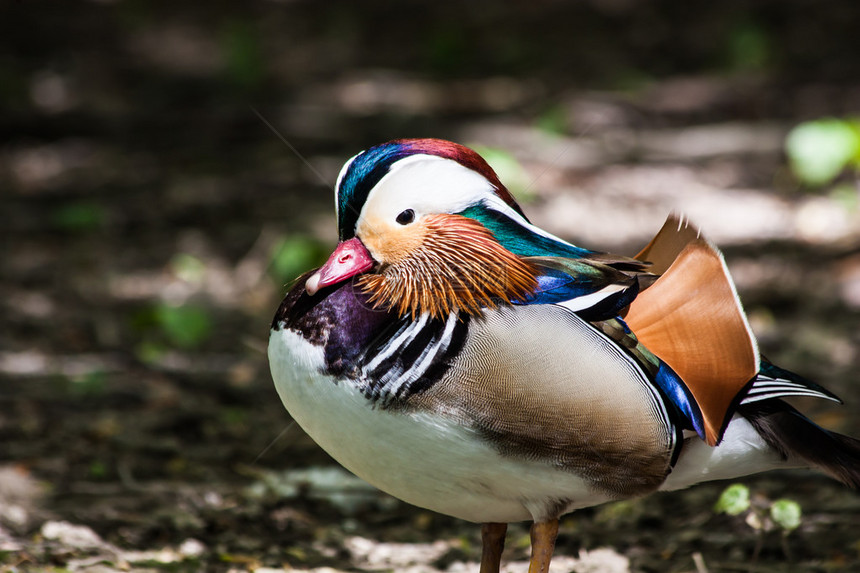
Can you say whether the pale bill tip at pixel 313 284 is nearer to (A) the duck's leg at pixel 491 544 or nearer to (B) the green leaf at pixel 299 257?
(A) the duck's leg at pixel 491 544

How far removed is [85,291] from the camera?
4.96m

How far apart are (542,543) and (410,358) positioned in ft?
1.74

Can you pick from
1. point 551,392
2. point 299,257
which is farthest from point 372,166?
point 299,257

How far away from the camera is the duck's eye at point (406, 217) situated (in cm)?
201

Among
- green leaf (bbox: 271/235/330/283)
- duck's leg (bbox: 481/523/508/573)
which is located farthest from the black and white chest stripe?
green leaf (bbox: 271/235/330/283)

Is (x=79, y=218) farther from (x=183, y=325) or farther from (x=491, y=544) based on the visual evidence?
(x=491, y=544)

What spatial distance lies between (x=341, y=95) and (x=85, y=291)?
3.13 metres

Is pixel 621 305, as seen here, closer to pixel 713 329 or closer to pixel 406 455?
pixel 713 329

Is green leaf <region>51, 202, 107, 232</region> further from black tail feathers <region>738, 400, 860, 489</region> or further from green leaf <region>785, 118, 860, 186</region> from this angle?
black tail feathers <region>738, 400, 860, 489</region>

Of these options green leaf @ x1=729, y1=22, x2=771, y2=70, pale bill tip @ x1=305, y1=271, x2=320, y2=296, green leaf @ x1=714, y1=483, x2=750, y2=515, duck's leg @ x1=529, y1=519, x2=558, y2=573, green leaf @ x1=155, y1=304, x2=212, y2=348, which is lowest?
duck's leg @ x1=529, y1=519, x2=558, y2=573

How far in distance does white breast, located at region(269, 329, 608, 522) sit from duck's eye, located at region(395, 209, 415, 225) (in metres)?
0.30

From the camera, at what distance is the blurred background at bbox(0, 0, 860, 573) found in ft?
9.98

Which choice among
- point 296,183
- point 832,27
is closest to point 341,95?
point 296,183

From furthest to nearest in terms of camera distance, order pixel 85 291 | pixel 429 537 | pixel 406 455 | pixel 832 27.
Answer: pixel 832 27 → pixel 85 291 → pixel 429 537 → pixel 406 455
